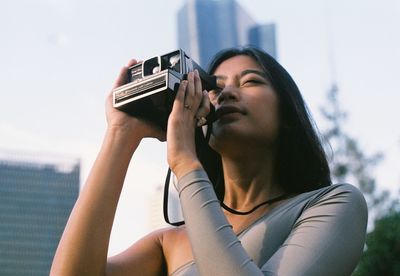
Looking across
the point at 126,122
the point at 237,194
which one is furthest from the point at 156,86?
the point at 237,194

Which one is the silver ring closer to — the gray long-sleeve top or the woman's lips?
the woman's lips

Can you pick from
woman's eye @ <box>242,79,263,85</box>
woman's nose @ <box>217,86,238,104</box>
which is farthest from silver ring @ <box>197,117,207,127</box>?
woman's eye @ <box>242,79,263,85</box>

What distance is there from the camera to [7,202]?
249 ft

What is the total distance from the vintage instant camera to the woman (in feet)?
0.09

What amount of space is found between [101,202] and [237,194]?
16.2 inches

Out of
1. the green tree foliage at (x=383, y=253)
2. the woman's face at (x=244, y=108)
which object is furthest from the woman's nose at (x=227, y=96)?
the green tree foliage at (x=383, y=253)

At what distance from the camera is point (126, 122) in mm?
1757

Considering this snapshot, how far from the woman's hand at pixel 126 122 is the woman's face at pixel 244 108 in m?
0.15

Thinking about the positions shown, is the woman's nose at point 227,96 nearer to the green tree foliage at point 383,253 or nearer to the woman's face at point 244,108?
the woman's face at point 244,108

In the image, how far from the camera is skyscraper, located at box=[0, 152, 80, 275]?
74125 millimetres

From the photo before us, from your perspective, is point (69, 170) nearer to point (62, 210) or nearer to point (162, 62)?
point (62, 210)

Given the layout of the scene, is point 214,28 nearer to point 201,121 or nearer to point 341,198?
point 201,121

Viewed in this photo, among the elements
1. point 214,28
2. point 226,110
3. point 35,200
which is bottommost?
point 35,200

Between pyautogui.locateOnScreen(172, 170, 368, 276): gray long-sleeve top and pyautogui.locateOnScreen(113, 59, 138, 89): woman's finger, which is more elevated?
pyautogui.locateOnScreen(113, 59, 138, 89): woman's finger
